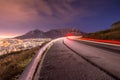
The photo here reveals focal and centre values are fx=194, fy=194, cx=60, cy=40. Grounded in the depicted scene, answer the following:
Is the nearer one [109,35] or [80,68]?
[80,68]

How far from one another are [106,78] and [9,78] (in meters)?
2.97

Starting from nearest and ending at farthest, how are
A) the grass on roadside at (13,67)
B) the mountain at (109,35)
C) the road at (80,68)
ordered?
the road at (80,68), the grass on roadside at (13,67), the mountain at (109,35)

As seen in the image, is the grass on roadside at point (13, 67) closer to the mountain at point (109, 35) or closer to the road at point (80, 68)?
the road at point (80, 68)

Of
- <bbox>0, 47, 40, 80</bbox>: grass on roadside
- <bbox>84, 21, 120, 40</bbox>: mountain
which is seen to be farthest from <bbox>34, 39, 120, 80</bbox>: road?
<bbox>84, 21, 120, 40</bbox>: mountain

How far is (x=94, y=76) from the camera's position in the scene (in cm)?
600

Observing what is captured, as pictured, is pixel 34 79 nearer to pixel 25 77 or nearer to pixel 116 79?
pixel 25 77

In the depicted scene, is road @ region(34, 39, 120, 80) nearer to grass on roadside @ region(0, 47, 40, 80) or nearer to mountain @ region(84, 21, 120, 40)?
grass on roadside @ region(0, 47, 40, 80)

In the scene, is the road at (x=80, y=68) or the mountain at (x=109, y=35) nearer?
the road at (x=80, y=68)

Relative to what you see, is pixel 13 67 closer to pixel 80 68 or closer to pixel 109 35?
pixel 80 68

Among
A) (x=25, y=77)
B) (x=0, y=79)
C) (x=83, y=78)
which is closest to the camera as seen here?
(x=25, y=77)

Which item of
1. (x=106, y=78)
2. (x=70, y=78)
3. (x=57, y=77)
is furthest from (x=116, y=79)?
(x=57, y=77)

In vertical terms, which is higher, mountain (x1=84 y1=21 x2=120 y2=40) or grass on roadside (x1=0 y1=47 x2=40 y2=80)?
mountain (x1=84 y1=21 x2=120 y2=40)

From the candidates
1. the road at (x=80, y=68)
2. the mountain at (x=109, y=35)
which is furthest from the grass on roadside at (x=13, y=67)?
the mountain at (x=109, y=35)

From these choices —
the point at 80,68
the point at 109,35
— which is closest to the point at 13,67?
the point at 80,68
